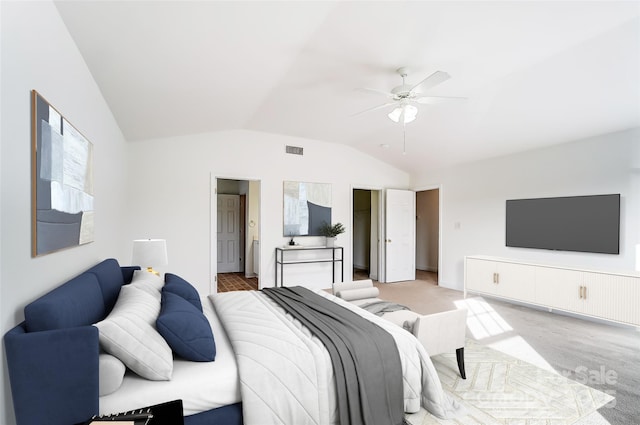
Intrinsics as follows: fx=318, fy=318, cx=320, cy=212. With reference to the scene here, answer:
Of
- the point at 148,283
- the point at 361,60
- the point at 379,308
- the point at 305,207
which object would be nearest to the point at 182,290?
the point at 148,283

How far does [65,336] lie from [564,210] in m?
5.31

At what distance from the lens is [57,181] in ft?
5.63

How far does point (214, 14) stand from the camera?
1999 millimetres

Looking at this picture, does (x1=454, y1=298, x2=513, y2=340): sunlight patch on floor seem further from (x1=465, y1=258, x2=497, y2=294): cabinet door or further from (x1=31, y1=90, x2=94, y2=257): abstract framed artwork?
(x1=31, y1=90, x2=94, y2=257): abstract framed artwork

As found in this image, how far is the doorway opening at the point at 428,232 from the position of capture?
7723 mm

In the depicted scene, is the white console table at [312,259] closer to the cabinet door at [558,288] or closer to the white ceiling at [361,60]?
the white ceiling at [361,60]

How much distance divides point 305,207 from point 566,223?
12.6 feet

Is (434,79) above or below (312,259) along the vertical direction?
above

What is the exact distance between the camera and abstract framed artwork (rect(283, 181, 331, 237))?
552 cm

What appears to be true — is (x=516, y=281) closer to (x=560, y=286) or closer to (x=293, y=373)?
(x=560, y=286)

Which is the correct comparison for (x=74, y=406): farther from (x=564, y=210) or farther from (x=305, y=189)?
(x=564, y=210)

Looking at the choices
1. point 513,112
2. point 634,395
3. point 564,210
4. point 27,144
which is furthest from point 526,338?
point 27,144

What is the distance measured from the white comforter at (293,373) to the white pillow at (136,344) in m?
0.38

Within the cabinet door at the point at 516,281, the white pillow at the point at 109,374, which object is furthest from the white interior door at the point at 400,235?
the white pillow at the point at 109,374
